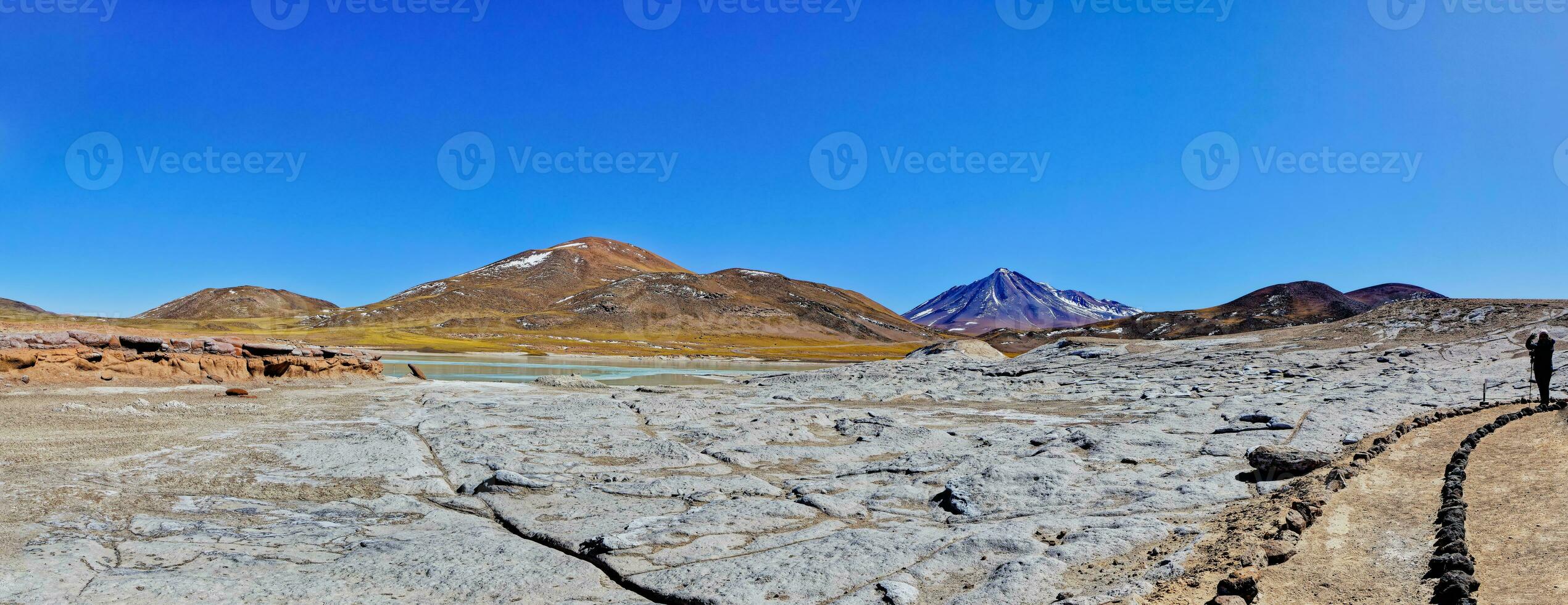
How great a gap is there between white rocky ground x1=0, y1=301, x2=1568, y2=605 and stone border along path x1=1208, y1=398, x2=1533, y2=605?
0.47 m

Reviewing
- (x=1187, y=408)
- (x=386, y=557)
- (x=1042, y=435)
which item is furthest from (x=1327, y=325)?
(x=386, y=557)

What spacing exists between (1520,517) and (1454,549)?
1.72 metres

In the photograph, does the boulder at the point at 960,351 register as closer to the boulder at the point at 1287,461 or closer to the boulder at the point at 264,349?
the boulder at the point at 264,349

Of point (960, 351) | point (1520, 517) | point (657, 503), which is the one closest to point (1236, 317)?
point (960, 351)

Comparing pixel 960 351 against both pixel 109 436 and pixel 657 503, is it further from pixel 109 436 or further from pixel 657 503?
pixel 109 436

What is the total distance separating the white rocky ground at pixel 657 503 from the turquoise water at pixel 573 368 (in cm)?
1732

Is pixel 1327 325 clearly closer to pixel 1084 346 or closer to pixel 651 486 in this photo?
pixel 1084 346

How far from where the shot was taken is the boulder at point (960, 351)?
45406 millimetres

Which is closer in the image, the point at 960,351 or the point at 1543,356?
the point at 1543,356

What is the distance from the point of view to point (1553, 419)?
10.4 m

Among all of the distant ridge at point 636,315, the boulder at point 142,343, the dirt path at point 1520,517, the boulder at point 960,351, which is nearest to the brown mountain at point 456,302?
the distant ridge at point 636,315

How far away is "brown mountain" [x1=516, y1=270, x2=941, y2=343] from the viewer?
137875 millimetres

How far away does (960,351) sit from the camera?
151ft

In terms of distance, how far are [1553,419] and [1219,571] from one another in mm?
9895
